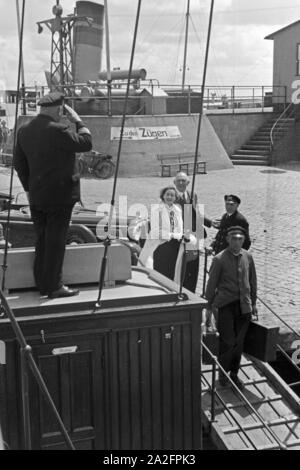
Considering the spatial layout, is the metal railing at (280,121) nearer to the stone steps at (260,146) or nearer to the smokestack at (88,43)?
the stone steps at (260,146)

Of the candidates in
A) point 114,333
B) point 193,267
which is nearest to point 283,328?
point 193,267

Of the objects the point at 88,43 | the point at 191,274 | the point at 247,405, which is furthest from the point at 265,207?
the point at 88,43

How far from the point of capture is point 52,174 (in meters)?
4.45

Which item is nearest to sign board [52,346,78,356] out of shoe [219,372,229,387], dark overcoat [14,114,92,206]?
dark overcoat [14,114,92,206]

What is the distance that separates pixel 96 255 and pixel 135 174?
63.2 feet

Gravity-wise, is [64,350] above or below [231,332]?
above

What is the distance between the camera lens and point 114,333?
14.0 ft

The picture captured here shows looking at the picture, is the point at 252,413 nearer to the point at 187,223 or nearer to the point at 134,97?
the point at 187,223

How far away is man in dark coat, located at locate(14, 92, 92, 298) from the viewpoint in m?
4.39

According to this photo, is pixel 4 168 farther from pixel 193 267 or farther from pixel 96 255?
pixel 96 255

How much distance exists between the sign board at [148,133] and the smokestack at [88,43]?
6.48m

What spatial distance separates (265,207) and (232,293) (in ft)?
36.5

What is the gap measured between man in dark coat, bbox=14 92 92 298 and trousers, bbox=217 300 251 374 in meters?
2.25

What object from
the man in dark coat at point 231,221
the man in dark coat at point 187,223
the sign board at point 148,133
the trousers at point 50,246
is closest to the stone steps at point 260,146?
the sign board at point 148,133
